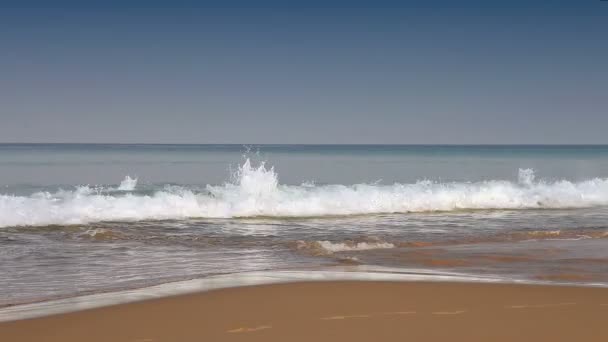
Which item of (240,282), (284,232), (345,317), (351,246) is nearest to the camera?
(345,317)

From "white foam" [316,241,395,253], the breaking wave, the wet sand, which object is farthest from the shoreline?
the breaking wave

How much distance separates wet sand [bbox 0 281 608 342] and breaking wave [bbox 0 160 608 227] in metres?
10.4

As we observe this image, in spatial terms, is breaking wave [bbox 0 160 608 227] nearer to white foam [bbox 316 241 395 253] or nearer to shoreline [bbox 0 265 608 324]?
white foam [bbox 316 241 395 253]

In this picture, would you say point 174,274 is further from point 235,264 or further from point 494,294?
point 494,294

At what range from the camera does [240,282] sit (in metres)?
8.48

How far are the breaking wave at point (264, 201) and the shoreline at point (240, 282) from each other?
9049mm

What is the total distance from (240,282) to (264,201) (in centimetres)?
1175

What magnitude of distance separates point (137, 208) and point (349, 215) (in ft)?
18.8

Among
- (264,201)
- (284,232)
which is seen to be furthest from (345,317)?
(264,201)

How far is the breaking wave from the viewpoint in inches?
696

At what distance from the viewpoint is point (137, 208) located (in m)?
18.9

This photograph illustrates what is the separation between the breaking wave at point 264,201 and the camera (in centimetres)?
1767

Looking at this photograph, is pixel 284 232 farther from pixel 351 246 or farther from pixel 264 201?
pixel 264 201

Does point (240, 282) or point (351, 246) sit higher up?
point (351, 246)
